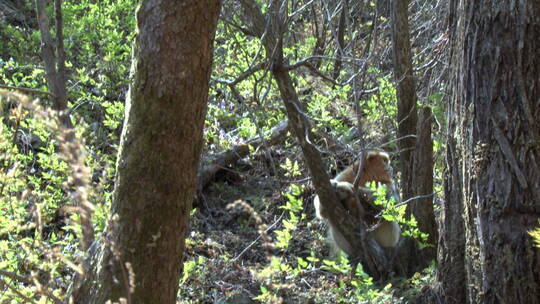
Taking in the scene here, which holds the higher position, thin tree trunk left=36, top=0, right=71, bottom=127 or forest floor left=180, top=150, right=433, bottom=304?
thin tree trunk left=36, top=0, right=71, bottom=127

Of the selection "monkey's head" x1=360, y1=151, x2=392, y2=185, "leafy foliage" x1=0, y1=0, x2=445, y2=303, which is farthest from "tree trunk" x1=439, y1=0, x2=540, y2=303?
"monkey's head" x1=360, y1=151, x2=392, y2=185

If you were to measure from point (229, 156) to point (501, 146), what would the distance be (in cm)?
537

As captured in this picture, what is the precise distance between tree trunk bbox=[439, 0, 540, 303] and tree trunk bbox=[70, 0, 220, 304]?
1700 mm

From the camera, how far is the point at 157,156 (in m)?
2.74

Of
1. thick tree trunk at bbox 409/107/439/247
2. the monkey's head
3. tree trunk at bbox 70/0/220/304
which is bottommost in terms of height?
tree trunk at bbox 70/0/220/304

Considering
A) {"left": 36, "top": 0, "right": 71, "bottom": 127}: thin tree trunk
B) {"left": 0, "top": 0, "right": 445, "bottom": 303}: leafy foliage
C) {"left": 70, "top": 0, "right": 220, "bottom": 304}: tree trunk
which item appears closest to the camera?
{"left": 70, "top": 0, "right": 220, "bottom": 304}: tree trunk

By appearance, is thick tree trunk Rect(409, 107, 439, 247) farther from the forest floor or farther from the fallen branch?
the fallen branch

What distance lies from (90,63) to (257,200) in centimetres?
295

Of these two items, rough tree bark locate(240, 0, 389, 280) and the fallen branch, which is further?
the fallen branch

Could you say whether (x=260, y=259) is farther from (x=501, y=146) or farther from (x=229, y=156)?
(x=501, y=146)

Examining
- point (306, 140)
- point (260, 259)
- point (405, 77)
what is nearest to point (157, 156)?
point (306, 140)

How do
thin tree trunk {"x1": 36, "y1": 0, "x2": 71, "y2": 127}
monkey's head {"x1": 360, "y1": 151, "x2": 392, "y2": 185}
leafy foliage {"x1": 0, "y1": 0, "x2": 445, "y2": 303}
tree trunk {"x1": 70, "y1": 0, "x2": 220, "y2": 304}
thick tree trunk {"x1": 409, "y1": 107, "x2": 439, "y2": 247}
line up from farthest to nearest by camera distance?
monkey's head {"x1": 360, "y1": 151, "x2": 392, "y2": 185}
thick tree trunk {"x1": 409, "y1": 107, "x2": 439, "y2": 247}
leafy foliage {"x1": 0, "y1": 0, "x2": 445, "y2": 303}
thin tree trunk {"x1": 36, "y1": 0, "x2": 71, "y2": 127}
tree trunk {"x1": 70, "y1": 0, "x2": 220, "y2": 304}

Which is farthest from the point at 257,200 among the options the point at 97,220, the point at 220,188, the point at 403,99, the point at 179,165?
the point at 179,165

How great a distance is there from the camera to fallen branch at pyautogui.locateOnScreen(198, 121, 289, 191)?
8250 millimetres
